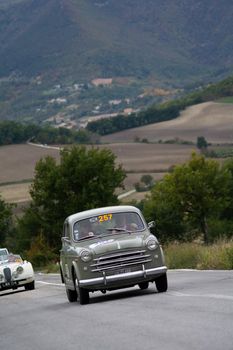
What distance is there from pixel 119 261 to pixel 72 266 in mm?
1292

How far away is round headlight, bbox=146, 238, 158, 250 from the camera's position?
18391mm

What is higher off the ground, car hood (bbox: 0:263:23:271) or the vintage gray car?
the vintage gray car

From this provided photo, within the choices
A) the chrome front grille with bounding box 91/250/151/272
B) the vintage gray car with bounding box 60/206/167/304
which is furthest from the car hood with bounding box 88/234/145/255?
the chrome front grille with bounding box 91/250/151/272

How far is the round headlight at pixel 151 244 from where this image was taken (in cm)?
1839

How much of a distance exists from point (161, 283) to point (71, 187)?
193 feet

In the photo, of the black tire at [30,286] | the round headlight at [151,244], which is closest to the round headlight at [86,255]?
the round headlight at [151,244]

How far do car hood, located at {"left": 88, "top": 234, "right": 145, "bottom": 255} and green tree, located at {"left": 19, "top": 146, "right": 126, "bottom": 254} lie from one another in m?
56.3

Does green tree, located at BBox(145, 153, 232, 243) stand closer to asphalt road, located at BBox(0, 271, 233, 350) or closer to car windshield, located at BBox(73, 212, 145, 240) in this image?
car windshield, located at BBox(73, 212, 145, 240)

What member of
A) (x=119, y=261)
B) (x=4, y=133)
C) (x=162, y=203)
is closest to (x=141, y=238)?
(x=119, y=261)

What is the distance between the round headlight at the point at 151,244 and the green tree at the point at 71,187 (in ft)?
185

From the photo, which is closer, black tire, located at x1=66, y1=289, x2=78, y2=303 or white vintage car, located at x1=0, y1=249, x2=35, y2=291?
black tire, located at x1=66, y1=289, x2=78, y2=303

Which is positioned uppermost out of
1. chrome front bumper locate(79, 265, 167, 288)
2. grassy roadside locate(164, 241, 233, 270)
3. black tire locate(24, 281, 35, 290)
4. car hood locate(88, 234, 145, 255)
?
car hood locate(88, 234, 145, 255)

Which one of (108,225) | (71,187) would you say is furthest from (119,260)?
(71,187)

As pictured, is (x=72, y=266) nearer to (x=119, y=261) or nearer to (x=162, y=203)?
(x=119, y=261)
